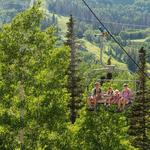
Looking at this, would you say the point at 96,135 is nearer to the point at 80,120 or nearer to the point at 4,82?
the point at 80,120

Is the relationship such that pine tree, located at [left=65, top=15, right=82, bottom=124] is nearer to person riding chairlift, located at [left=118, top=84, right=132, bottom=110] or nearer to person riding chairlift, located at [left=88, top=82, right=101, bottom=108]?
person riding chairlift, located at [left=88, top=82, right=101, bottom=108]

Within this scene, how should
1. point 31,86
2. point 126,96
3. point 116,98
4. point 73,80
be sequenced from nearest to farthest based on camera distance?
point 126,96 → point 116,98 → point 31,86 → point 73,80

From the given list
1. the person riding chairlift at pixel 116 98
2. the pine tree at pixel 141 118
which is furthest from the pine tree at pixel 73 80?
the person riding chairlift at pixel 116 98

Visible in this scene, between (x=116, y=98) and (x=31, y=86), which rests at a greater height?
(x=31, y=86)

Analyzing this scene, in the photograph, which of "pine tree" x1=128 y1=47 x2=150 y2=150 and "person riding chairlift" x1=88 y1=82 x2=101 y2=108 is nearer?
"person riding chairlift" x1=88 y1=82 x2=101 y2=108

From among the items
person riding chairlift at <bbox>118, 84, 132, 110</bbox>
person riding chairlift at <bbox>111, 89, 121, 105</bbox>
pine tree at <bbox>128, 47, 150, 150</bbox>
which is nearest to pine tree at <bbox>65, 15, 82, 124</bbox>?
pine tree at <bbox>128, 47, 150, 150</bbox>

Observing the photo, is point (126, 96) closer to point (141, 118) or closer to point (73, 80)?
point (73, 80)

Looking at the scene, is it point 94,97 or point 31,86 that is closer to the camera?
point 94,97

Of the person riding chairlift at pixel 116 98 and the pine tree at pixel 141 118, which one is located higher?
the person riding chairlift at pixel 116 98

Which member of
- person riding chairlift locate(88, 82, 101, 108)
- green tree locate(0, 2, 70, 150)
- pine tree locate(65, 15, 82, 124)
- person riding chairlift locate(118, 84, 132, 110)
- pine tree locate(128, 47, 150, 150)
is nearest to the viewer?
person riding chairlift locate(118, 84, 132, 110)

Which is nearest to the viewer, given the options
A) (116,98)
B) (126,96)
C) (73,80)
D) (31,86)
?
(126,96)

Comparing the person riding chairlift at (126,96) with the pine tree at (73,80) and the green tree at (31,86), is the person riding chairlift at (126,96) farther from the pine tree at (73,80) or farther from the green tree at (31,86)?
the pine tree at (73,80)

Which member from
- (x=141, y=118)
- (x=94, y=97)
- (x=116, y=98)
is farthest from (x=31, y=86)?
(x=141, y=118)

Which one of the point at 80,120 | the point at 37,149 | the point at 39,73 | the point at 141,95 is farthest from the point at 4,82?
the point at 141,95
